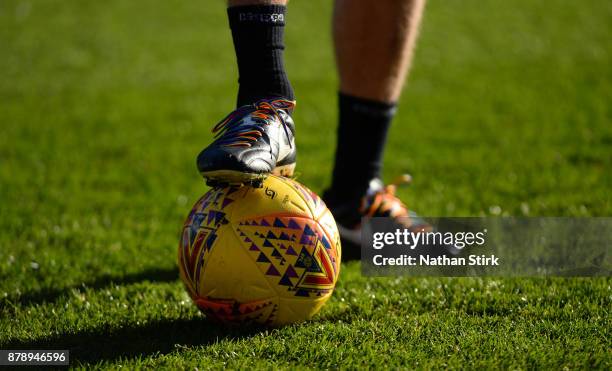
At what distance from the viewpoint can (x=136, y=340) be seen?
9.02 ft

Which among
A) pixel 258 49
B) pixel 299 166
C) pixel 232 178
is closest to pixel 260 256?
pixel 232 178

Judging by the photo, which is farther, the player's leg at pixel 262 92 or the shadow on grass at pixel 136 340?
the player's leg at pixel 262 92

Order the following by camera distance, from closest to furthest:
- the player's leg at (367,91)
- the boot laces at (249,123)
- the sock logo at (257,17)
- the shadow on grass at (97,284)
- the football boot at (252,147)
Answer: the football boot at (252,147)
the boot laces at (249,123)
the sock logo at (257,17)
the shadow on grass at (97,284)
the player's leg at (367,91)

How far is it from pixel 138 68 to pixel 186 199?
18.3 feet

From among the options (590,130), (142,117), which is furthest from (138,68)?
(590,130)

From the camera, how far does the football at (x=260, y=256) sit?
2693mm

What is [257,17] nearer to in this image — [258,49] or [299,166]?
[258,49]

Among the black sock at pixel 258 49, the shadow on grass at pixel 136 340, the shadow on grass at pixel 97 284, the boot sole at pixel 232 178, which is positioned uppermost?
the black sock at pixel 258 49

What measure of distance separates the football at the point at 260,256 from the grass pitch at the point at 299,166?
119 millimetres

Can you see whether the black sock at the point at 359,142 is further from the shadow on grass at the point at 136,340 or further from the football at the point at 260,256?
the shadow on grass at the point at 136,340

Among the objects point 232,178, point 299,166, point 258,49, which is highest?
point 258,49

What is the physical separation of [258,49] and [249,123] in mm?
373

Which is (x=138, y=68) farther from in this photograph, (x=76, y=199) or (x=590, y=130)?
(x=590, y=130)

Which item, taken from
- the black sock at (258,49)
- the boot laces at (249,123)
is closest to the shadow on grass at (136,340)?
the boot laces at (249,123)
